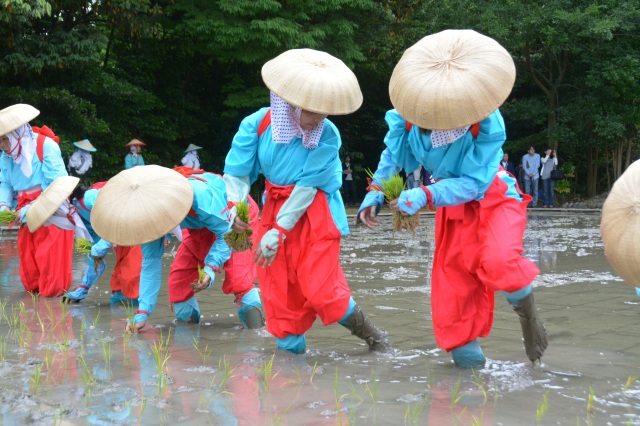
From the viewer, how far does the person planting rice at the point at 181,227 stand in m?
6.14

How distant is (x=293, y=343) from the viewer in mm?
5859

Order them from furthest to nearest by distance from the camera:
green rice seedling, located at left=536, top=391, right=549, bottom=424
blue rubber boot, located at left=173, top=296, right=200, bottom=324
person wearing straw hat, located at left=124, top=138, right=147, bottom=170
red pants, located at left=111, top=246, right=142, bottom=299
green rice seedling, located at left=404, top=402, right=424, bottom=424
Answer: person wearing straw hat, located at left=124, top=138, right=147, bottom=170 → red pants, located at left=111, top=246, right=142, bottom=299 → blue rubber boot, located at left=173, top=296, right=200, bottom=324 → green rice seedling, located at left=404, top=402, right=424, bottom=424 → green rice seedling, located at left=536, top=391, right=549, bottom=424

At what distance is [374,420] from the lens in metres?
4.24

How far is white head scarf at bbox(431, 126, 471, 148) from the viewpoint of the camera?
16.9ft

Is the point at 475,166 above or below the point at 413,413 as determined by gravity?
above

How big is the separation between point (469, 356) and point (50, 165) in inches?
206

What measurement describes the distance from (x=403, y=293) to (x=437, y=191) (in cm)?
389

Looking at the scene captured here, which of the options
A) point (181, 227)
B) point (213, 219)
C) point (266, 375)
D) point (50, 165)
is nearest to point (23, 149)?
point (50, 165)

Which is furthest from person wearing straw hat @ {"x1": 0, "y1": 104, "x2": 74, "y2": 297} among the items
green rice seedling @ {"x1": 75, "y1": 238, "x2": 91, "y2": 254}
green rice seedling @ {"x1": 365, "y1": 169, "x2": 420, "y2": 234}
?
green rice seedling @ {"x1": 365, "y1": 169, "x2": 420, "y2": 234}

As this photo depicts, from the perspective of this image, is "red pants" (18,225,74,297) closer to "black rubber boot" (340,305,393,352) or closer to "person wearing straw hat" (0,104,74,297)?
"person wearing straw hat" (0,104,74,297)

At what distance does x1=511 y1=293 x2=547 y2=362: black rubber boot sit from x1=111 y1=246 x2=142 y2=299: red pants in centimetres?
401

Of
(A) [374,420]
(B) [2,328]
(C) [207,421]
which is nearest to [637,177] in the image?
(A) [374,420]

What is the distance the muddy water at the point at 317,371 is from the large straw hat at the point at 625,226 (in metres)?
0.80

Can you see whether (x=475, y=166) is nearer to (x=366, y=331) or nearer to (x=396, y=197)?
(x=396, y=197)
